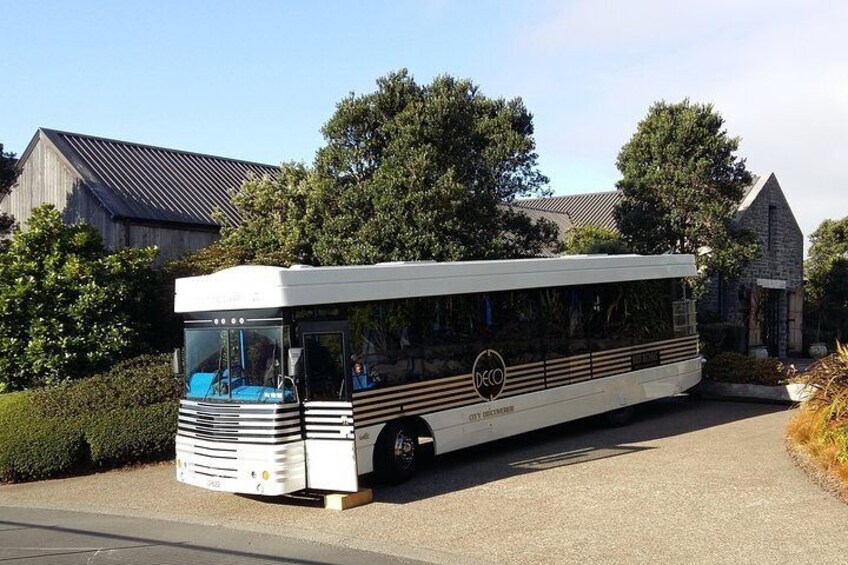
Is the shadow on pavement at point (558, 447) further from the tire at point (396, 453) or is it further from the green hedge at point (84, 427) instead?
the green hedge at point (84, 427)

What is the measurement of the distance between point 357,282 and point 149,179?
46.8 feet

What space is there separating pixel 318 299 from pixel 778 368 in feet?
37.8

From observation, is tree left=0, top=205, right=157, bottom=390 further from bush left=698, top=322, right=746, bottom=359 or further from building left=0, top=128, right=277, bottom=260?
bush left=698, top=322, right=746, bottom=359

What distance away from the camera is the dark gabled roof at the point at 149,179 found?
21422mm

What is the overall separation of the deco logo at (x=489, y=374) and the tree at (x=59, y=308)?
6.97m

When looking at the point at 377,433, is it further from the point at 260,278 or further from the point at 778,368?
the point at 778,368

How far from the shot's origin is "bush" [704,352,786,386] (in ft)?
58.1

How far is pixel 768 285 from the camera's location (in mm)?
27906

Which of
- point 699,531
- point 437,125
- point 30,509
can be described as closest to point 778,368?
point 437,125

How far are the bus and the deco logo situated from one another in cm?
3

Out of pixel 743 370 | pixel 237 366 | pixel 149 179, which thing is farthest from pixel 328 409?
pixel 149 179

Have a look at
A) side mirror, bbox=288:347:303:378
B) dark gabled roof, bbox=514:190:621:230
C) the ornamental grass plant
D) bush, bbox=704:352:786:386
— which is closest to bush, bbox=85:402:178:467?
side mirror, bbox=288:347:303:378

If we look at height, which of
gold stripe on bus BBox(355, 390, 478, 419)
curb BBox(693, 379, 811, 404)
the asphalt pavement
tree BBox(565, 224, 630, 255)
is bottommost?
the asphalt pavement

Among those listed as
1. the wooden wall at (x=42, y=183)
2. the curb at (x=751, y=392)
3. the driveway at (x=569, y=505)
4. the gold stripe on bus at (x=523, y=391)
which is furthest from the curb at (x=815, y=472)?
the wooden wall at (x=42, y=183)
